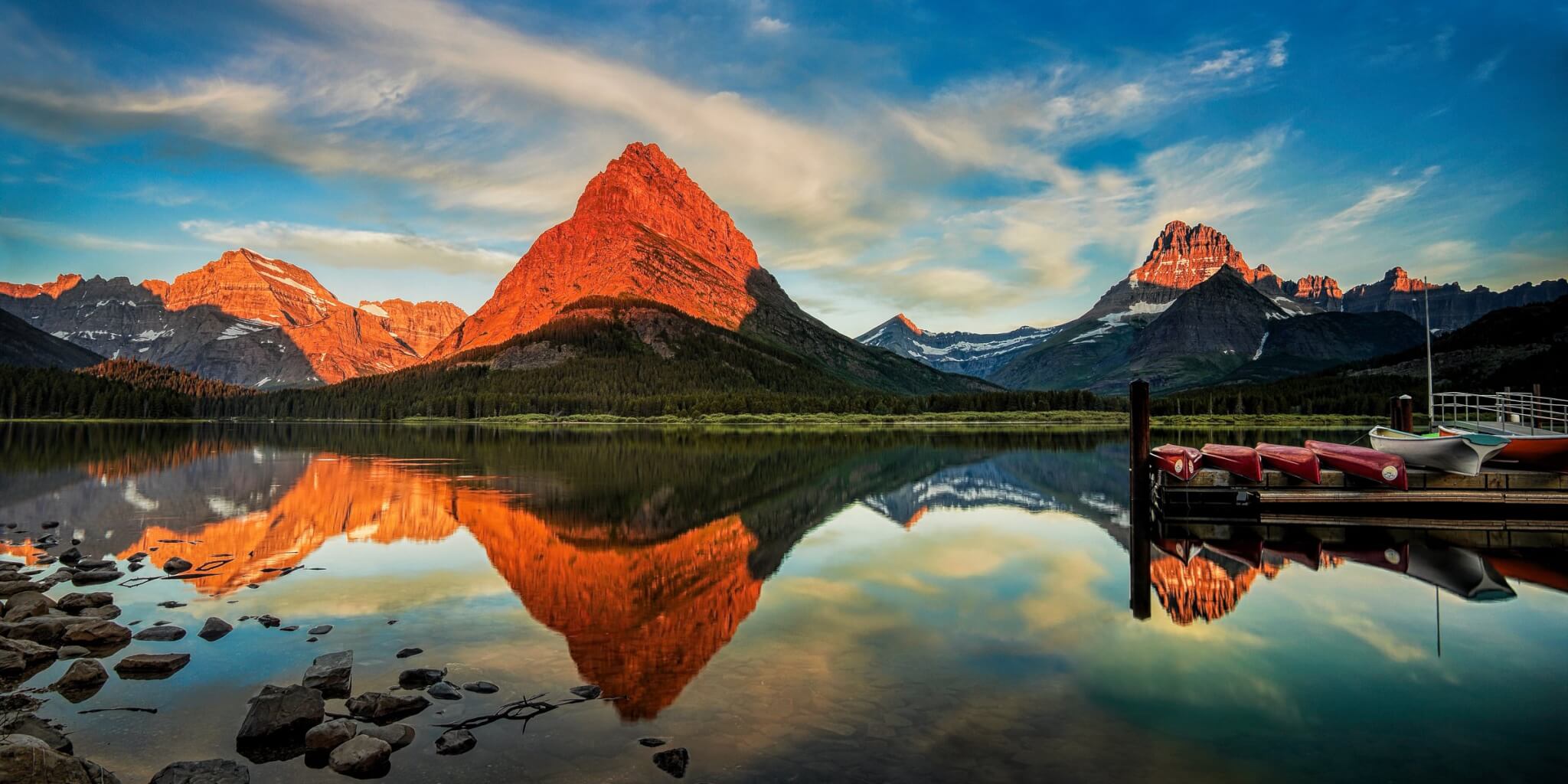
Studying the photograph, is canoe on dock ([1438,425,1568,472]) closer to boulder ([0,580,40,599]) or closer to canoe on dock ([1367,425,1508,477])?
canoe on dock ([1367,425,1508,477])

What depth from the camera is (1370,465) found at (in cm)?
3238

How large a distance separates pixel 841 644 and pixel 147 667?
1272cm

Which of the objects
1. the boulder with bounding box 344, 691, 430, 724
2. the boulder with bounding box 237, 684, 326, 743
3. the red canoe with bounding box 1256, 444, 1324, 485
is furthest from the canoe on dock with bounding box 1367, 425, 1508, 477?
the boulder with bounding box 237, 684, 326, 743

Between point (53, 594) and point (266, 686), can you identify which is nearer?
point (266, 686)

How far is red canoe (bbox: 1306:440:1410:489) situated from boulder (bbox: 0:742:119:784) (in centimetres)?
3940

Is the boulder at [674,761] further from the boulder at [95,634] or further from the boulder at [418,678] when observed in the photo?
the boulder at [95,634]

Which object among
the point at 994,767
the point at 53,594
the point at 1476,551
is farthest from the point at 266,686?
the point at 1476,551

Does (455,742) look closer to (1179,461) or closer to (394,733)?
(394,733)

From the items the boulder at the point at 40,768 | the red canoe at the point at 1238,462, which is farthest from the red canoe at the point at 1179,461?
the boulder at the point at 40,768

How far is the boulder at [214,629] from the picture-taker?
1656 cm

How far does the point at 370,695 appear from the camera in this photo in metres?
12.5

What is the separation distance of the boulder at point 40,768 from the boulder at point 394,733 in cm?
287

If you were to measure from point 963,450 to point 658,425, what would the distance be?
115 metres

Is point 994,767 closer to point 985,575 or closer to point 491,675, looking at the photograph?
point 491,675
